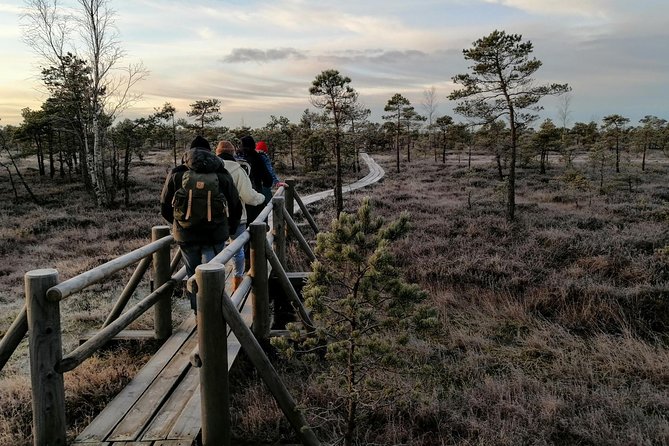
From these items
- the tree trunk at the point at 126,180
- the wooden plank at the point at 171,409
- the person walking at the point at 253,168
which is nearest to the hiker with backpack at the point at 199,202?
the wooden plank at the point at 171,409

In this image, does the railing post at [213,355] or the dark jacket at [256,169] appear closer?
the railing post at [213,355]

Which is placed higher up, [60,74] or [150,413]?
[60,74]

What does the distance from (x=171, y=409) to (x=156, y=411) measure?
11 centimetres

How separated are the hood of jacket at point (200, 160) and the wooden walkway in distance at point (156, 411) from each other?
1887 millimetres

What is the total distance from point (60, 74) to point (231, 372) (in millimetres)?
26631

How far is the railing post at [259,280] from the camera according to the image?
4562 millimetres

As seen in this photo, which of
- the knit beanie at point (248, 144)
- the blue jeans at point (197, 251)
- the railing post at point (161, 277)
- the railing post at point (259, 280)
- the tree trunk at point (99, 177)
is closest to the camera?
the railing post at point (259, 280)

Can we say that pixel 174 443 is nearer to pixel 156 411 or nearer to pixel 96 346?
pixel 156 411

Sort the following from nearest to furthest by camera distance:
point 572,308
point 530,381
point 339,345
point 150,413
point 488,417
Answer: point 339,345 → point 150,413 → point 488,417 → point 530,381 → point 572,308

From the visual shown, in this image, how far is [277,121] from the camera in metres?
52.0

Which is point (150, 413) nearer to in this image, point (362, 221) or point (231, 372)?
point (231, 372)

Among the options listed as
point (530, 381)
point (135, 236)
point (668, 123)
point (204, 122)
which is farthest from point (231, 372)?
point (668, 123)

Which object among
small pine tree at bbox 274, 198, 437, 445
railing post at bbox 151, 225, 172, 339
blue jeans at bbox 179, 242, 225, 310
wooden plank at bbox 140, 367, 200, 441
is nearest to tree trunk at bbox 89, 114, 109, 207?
railing post at bbox 151, 225, 172, 339

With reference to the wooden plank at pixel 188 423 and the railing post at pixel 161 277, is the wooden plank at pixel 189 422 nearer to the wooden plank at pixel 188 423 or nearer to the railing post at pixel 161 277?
the wooden plank at pixel 188 423
